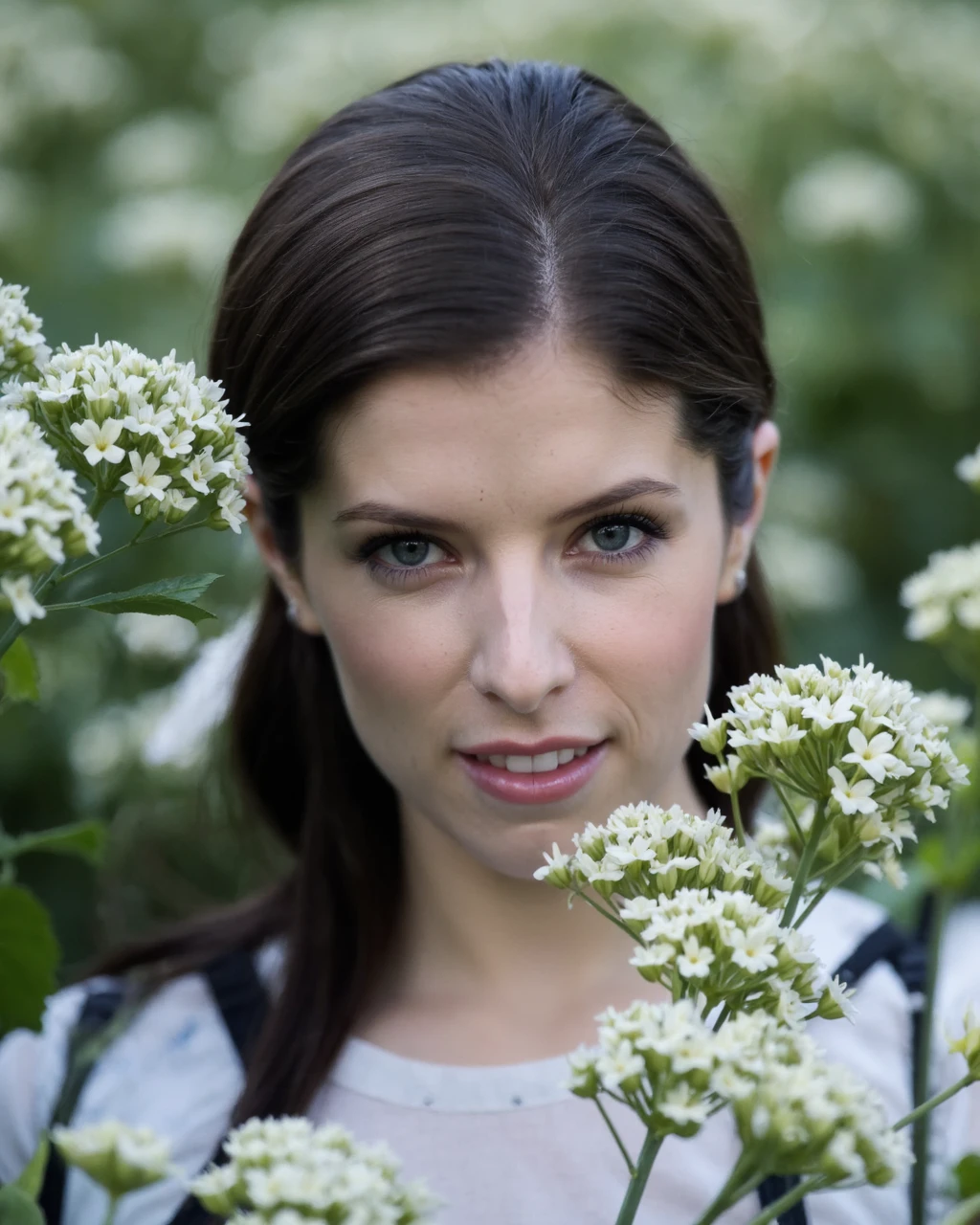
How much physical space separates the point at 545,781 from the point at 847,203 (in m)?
2.42

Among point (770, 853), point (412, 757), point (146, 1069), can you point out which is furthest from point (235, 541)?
point (770, 853)

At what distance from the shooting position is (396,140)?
1612 millimetres

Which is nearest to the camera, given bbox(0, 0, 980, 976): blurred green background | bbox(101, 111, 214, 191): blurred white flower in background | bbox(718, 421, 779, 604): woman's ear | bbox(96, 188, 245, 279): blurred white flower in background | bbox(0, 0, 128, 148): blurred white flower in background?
bbox(718, 421, 779, 604): woman's ear

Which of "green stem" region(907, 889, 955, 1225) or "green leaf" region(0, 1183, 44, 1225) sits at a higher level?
"green stem" region(907, 889, 955, 1225)

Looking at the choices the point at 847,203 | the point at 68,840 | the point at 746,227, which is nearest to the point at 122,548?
the point at 68,840

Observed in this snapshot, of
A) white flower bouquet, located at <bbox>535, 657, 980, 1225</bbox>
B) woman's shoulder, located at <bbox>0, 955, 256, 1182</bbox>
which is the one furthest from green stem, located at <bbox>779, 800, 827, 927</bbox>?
woman's shoulder, located at <bbox>0, 955, 256, 1182</bbox>

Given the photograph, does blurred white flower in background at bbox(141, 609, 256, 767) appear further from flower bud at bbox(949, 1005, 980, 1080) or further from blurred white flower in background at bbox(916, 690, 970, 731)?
flower bud at bbox(949, 1005, 980, 1080)

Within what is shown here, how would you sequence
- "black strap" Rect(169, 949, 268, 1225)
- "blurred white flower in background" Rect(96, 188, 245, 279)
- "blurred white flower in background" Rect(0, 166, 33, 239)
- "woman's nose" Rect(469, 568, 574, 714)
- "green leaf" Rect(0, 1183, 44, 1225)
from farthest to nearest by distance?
"blurred white flower in background" Rect(0, 166, 33, 239) < "blurred white flower in background" Rect(96, 188, 245, 279) < "black strap" Rect(169, 949, 268, 1225) < "woman's nose" Rect(469, 568, 574, 714) < "green leaf" Rect(0, 1183, 44, 1225)

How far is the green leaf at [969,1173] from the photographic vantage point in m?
1.17

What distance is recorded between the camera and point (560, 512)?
1450 millimetres

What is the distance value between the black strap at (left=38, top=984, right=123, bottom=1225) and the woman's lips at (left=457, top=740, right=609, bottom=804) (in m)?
0.75

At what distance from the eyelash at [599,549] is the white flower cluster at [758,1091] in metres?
0.66

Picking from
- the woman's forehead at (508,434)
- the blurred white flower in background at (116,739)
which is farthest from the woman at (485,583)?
the blurred white flower in background at (116,739)

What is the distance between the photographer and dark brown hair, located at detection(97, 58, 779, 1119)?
4.99 ft
